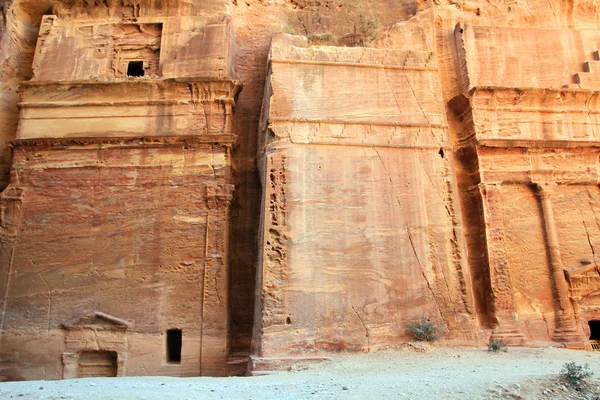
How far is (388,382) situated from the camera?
5457mm

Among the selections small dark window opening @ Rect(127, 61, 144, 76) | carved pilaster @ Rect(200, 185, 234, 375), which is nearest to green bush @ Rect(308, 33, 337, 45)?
small dark window opening @ Rect(127, 61, 144, 76)

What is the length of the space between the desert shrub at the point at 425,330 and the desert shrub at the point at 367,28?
19.9ft

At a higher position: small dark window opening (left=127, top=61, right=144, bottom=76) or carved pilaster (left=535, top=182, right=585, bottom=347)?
small dark window opening (left=127, top=61, right=144, bottom=76)

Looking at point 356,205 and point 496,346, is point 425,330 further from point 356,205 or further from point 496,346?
point 356,205

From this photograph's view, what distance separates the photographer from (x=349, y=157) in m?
8.59

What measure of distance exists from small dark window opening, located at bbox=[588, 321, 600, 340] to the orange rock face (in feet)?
0.12

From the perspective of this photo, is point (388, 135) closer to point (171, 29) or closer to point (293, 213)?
point (293, 213)

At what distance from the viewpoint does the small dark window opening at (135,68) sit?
10.5 m

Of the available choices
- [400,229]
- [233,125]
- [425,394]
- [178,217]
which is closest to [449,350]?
[400,229]

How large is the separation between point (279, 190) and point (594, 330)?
682 cm

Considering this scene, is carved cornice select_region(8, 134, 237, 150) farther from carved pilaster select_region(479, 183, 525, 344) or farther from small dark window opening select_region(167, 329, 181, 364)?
carved pilaster select_region(479, 183, 525, 344)

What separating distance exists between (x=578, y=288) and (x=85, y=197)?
942 centimetres

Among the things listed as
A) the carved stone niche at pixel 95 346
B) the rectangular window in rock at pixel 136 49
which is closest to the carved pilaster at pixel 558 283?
the carved stone niche at pixel 95 346

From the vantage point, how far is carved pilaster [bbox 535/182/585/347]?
853cm
